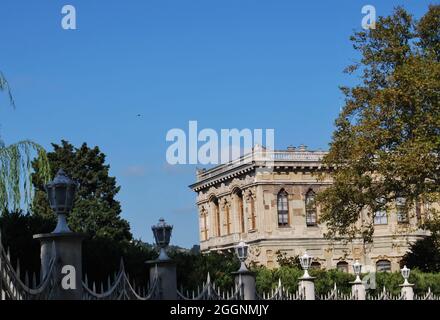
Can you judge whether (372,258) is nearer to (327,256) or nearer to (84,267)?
(327,256)

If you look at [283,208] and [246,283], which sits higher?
[283,208]

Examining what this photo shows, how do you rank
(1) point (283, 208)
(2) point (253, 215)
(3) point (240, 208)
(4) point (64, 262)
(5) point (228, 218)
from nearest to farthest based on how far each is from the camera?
(4) point (64, 262), (1) point (283, 208), (2) point (253, 215), (3) point (240, 208), (5) point (228, 218)

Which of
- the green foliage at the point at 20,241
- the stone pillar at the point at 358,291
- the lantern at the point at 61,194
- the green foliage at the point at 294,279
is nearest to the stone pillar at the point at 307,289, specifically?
the stone pillar at the point at 358,291

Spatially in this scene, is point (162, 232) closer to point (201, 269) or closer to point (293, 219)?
point (201, 269)

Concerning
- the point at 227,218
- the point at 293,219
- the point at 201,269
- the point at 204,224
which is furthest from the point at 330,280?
the point at 204,224

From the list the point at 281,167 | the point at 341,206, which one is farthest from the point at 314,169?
the point at 341,206

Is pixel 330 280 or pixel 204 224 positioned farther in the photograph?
pixel 204 224

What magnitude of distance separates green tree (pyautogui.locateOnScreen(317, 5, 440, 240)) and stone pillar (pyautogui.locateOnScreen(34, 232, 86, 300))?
63.0ft

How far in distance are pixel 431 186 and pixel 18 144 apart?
16.8 meters

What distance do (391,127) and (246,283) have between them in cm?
1525

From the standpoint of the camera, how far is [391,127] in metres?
29.8

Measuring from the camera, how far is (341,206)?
30484 mm

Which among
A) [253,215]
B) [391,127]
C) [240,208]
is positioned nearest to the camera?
[391,127]

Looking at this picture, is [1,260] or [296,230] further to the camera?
[296,230]
